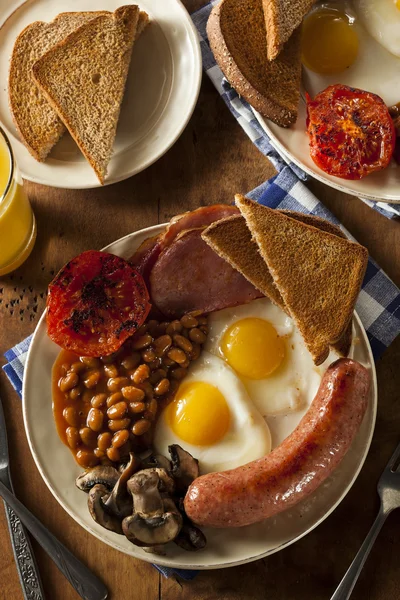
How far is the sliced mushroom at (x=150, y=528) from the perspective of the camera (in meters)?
2.70

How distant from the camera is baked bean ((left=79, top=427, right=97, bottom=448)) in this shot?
118 inches

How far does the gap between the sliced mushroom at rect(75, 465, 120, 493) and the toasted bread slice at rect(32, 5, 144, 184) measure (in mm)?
1370

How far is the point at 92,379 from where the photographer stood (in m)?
3.01

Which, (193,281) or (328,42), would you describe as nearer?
(193,281)

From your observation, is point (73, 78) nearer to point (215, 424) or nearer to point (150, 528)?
point (215, 424)

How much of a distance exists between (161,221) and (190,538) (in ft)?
4.92

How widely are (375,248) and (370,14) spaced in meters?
1.15

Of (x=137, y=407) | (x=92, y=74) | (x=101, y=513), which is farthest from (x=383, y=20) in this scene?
(x=101, y=513)

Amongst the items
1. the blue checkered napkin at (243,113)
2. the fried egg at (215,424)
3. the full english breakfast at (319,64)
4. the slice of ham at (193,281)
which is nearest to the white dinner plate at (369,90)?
the full english breakfast at (319,64)

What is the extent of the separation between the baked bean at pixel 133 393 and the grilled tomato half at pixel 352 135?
1.32m

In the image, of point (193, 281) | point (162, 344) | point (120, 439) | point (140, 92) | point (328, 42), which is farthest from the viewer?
point (140, 92)

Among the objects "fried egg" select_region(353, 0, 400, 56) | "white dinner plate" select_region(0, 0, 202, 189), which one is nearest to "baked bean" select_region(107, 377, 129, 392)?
"white dinner plate" select_region(0, 0, 202, 189)

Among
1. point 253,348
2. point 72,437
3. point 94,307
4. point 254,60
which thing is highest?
point 254,60

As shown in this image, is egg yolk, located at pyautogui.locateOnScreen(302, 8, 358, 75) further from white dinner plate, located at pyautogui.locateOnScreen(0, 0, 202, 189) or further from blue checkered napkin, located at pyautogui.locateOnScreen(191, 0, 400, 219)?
white dinner plate, located at pyautogui.locateOnScreen(0, 0, 202, 189)
